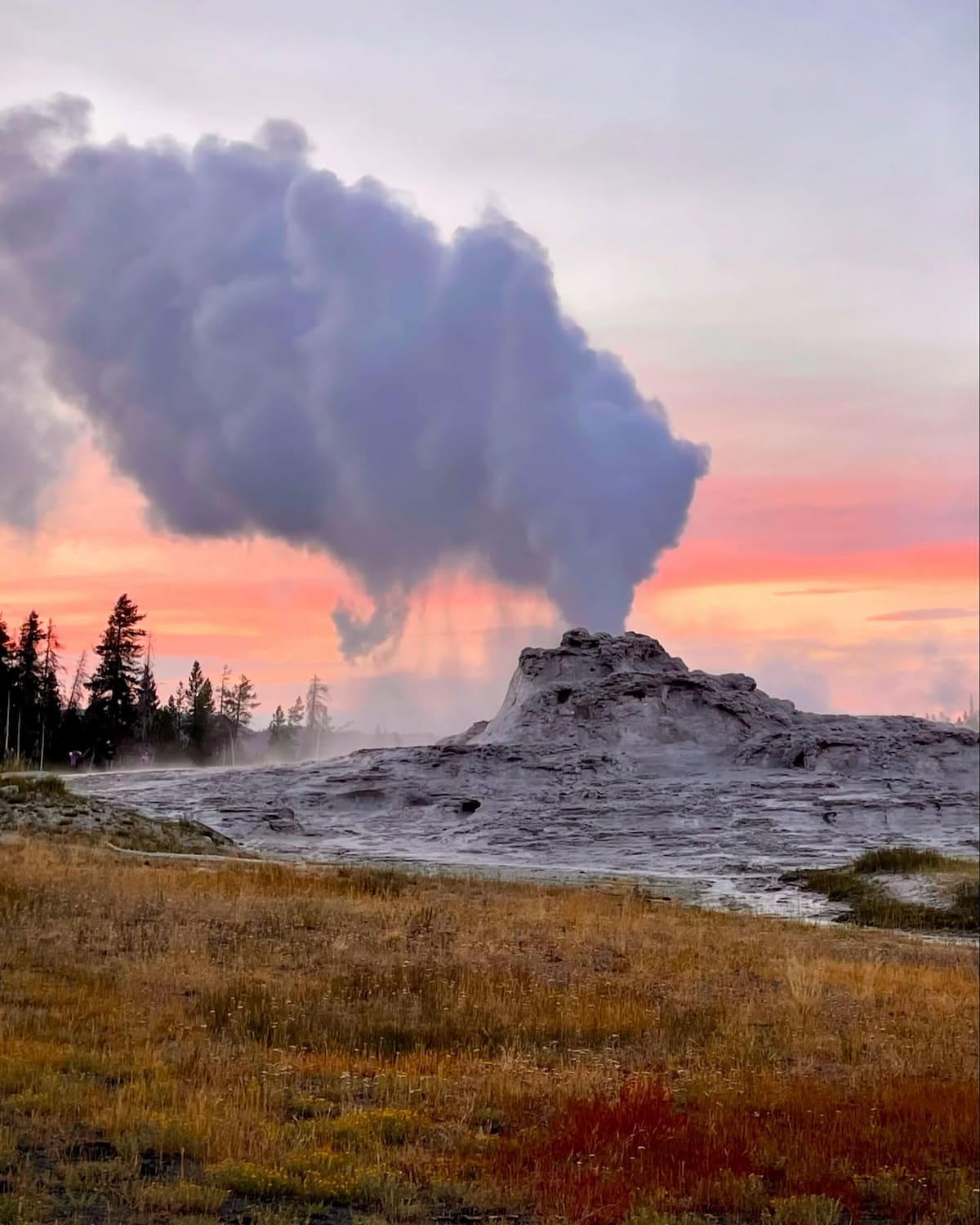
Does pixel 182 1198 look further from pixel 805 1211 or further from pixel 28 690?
pixel 28 690

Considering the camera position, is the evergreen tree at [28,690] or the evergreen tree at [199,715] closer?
the evergreen tree at [28,690]

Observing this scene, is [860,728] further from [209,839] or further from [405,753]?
[209,839]

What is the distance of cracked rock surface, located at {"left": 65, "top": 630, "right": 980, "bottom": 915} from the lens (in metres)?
46.2

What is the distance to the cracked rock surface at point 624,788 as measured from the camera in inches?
1818

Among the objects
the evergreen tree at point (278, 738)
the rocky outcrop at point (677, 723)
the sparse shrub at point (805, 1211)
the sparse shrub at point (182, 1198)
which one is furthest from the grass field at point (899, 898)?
the evergreen tree at point (278, 738)

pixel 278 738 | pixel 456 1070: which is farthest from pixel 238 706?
pixel 456 1070

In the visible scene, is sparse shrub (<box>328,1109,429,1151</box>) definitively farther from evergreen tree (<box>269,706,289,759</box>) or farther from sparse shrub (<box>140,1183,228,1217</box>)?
evergreen tree (<box>269,706,289,759</box>)

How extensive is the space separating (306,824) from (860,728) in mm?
28535

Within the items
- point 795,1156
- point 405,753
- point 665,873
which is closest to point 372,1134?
Result: point 795,1156

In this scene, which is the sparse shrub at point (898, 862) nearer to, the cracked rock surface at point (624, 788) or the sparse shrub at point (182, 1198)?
the cracked rock surface at point (624, 788)

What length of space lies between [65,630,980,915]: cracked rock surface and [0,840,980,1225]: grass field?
53.3 feet

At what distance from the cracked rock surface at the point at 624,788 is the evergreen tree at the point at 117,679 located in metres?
4.66

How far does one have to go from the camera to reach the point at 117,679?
61125mm

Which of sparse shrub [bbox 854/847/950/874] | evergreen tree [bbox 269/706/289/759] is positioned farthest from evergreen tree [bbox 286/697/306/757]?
sparse shrub [bbox 854/847/950/874]
